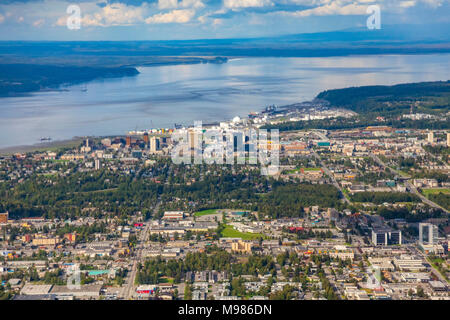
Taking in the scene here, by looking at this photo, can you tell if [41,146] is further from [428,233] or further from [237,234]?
[428,233]

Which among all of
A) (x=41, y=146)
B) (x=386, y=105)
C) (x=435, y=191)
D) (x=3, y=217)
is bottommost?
(x=435, y=191)

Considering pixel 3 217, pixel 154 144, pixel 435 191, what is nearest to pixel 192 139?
pixel 154 144

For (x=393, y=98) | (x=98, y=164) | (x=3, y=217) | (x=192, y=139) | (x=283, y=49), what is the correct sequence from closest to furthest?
(x=3, y=217), (x=98, y=164), (x=192, y=139), (x=393, y=98), (x=283, y=49)

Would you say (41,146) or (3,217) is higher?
(41,146)

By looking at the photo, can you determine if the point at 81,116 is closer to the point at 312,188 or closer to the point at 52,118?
the point at 52,118

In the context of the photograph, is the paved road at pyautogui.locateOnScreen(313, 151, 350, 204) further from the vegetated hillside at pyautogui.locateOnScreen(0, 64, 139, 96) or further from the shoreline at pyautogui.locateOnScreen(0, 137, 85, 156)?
the vegetated hillside at pyautogui.locateOnScreen(0, 64, 139, 96)

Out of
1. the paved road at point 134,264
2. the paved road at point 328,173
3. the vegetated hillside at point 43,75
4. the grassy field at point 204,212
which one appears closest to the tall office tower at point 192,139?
the paved road at point 328,173

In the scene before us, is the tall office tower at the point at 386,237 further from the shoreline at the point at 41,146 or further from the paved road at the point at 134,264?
the shoreline at the point at 41,146
